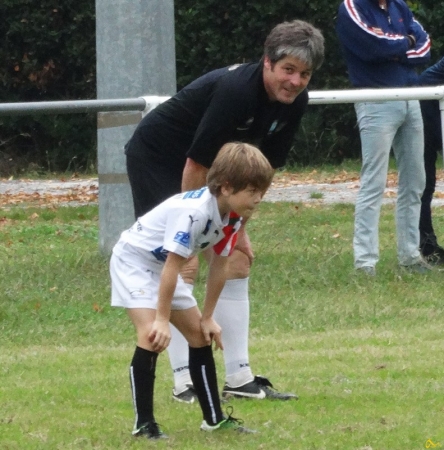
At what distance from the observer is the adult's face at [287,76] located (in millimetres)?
4465

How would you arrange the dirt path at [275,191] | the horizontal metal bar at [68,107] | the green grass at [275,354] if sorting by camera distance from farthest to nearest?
the dirt path at [275,191] < the horizontal metal bar at [68,107] < the green grass at [275,354]

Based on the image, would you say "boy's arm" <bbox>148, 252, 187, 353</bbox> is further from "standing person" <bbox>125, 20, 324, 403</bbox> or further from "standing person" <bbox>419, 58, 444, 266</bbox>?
"standing person" <bbox>419, 58, 444, 266</bbox>

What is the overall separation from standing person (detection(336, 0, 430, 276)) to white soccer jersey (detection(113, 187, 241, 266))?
11.6 feet

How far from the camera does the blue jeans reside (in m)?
7.49

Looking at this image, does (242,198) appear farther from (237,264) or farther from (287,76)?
(237,264)

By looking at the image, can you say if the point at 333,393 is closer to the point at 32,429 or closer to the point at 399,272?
the point at 32,429

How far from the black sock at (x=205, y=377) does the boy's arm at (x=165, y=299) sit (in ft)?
0.65

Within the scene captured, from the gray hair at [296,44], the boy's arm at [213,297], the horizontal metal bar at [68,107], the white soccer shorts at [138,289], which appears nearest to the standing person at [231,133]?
the gray hair at [296,44]

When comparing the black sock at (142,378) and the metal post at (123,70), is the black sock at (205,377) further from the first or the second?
the metal post at (123,70)

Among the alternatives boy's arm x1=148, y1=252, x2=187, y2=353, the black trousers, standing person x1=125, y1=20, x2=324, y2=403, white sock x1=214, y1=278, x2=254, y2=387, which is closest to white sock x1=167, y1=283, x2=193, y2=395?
standing person x1=125, y1=20, x2=324, y2=403

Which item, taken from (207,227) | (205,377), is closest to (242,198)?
(207,227)

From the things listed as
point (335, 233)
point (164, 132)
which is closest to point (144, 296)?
point (164, 132)

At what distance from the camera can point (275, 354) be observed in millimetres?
5730

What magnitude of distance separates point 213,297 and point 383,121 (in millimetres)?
3556
